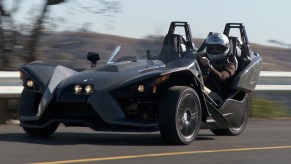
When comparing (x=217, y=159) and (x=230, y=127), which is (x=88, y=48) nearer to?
(x=230, y=127)

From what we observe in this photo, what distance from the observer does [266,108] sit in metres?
16.2

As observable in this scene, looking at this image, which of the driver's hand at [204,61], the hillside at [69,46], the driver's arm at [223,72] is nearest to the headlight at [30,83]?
the driver's hand at [204,61]

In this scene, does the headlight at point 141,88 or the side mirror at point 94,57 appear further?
the side mirror at point 94,57

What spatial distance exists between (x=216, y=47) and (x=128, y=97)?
2559 mm

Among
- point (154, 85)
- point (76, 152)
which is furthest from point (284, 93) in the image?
point (76, 152)

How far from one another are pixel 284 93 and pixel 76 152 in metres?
8.68

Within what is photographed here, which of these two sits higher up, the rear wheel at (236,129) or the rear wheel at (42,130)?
the rear wheel at (42,130)

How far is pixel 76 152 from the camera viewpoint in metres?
8.62

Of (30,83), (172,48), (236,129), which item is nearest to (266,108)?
(236,129)

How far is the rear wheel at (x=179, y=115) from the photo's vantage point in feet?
30.9

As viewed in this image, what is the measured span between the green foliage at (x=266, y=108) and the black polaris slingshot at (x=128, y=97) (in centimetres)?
514

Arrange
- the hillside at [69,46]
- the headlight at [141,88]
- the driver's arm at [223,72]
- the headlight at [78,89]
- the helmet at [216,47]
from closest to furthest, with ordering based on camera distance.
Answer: the headlight at [141,88] < the headlight at [78,89] < the driver's arm at [223,72] < the helmet at [216,47] < the hillside at [69,46]

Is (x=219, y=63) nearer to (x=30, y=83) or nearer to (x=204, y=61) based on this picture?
(x=204, y=61)

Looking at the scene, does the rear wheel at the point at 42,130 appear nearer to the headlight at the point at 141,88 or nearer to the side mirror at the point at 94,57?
the side mirror at the point at 94,57
